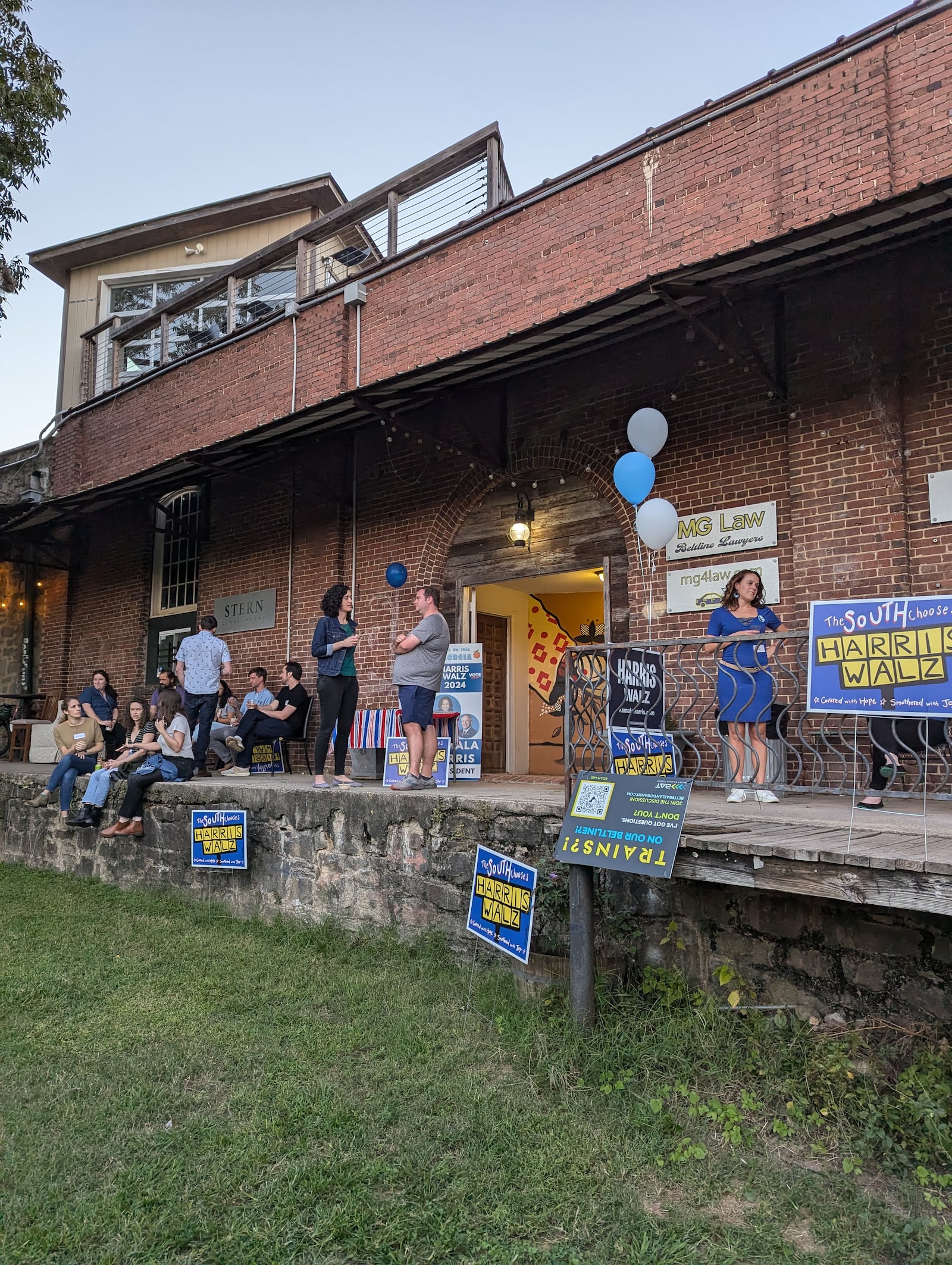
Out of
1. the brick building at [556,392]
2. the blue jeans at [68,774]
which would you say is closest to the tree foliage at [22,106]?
the brick building at [556,392]

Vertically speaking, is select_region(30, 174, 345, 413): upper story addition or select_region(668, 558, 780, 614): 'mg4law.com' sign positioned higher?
select_region(30, 174, 345, 413): upper story addition

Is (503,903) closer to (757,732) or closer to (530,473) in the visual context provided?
(757,732)

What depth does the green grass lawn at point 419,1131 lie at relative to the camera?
284 cm

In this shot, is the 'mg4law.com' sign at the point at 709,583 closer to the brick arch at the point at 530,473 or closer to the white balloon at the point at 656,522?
the brick arch at the point at 530,473

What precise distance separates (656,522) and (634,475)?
43cm

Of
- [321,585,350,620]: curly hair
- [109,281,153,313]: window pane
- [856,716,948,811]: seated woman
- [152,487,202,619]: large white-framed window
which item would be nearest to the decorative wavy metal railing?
[856,716,948,811]: seated woman

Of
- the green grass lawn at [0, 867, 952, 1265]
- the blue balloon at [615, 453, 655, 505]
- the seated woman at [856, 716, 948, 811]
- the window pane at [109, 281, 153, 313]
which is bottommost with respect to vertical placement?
the green grass lawn at [0, 867, 952, 1265]

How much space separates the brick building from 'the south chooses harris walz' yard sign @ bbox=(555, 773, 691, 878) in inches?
129

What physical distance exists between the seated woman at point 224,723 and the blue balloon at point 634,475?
600cm

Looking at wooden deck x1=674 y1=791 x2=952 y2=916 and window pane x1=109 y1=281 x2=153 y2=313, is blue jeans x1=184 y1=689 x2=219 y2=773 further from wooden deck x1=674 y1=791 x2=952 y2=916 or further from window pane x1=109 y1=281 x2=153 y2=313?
window pane x1=109 y1=281 x2=153 y2=313

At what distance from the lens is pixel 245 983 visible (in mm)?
5172

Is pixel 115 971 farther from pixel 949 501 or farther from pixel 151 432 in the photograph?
pixel 151 432

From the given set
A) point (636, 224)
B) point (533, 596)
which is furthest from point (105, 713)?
point (636, 224)

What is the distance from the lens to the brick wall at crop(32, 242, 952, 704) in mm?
6461
